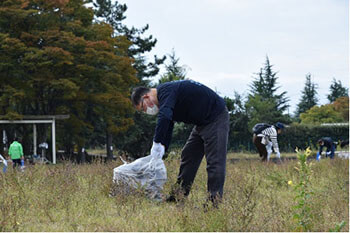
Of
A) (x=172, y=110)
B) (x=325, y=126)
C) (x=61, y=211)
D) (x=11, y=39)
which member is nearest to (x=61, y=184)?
(x=61, y=211)

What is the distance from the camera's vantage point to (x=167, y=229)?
4434 millimetres

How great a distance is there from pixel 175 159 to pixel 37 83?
17.9 metres

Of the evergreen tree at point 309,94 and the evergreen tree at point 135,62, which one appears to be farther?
the evergreen tree at point 309,94

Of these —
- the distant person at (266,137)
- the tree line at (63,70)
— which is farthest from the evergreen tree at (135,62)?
the distant person at (266,137)

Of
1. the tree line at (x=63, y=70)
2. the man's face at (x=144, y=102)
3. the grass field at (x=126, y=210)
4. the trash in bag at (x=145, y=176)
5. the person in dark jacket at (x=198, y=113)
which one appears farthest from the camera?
the tree line at (x=63, y=70)

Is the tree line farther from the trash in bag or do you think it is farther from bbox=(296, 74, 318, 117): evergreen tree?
bbox=(296, 74, 318, 117): evergreen tree

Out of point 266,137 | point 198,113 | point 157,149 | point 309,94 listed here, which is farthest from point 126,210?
point 309,94

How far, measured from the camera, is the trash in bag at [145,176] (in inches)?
243

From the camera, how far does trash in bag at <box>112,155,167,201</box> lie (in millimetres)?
6180

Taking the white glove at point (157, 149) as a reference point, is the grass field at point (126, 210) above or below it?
below

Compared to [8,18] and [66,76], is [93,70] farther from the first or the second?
[8,18]

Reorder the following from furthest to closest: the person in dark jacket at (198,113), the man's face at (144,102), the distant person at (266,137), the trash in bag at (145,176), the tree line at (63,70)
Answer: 1. the tree line at (63,70)
2. the distant person at (266,137)
3. the trash in bag at (145,176)
4. the man's face at (144,102)
5. the person in dark jacket at (198,113)

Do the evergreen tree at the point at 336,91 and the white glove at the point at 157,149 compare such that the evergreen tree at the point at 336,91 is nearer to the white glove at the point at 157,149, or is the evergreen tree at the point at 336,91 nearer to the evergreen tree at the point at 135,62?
the evergreen tree at the point at 135,62

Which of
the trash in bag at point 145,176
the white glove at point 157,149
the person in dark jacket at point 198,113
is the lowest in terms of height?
the trash in bag at point 145,176
